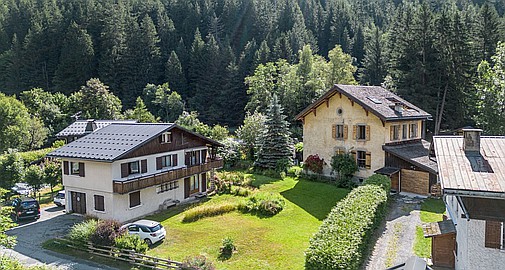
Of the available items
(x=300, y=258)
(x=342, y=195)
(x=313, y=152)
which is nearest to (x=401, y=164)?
(x=342, y=195)

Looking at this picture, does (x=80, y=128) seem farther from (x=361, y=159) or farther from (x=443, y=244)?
(x=443, y=244)

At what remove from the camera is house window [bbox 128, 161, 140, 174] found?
28356 mm

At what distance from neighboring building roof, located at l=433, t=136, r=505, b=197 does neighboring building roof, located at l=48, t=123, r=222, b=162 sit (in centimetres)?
1963

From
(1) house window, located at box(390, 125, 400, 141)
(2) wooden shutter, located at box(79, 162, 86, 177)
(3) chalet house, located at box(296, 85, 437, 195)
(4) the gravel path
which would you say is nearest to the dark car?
(2) wooden shutter, located at box(79, 162, 86, 177)

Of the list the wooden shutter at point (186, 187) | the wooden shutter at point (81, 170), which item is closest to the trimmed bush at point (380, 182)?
the wooden shutter at point (186, 187)

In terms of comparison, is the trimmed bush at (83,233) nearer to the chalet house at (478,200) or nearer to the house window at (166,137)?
the house window at (166,137)

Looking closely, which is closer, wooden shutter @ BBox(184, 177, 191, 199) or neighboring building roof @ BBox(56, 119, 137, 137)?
wooden shutter @ BBox(184, 177, 191, 199)

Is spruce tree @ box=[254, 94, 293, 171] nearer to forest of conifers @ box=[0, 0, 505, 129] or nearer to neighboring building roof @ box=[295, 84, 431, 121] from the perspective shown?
neighboring building roof @ box=[295, 84, 431, 121]

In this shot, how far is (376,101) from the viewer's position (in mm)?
35156

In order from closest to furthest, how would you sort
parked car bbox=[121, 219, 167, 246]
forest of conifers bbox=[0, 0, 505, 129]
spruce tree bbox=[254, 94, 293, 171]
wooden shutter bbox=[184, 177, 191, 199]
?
parked car bbox=[121, 219, 167, 246] → wooden shutter bbox=[184, 177, 191, 199] → spruce tree bbox=[254, 94, 293, 171] → forest of conifers bbox=[0, 0, 505, 129]

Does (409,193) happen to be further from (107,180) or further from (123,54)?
(123,54)

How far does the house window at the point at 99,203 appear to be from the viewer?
2786 centimetres

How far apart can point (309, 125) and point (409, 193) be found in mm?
11015

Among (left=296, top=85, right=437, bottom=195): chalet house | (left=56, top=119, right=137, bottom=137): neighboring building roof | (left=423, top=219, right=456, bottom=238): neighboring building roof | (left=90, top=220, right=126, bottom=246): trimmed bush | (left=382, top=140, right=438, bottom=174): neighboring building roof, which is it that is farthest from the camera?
(left=56, top=119, right=137, bottom=137): neighboring building roof
